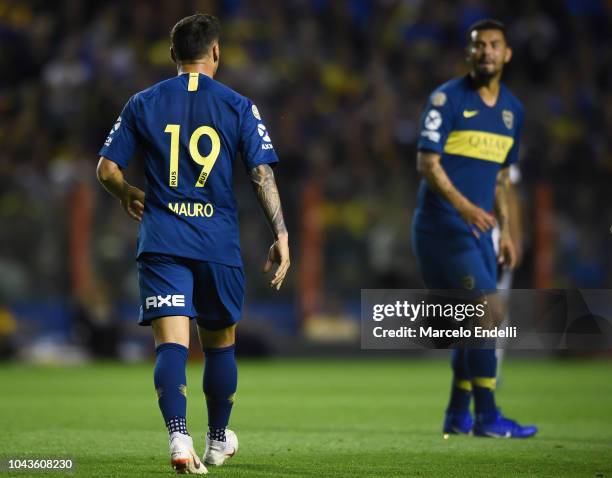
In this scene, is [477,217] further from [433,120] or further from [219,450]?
[219,450]

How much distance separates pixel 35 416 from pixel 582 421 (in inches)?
158

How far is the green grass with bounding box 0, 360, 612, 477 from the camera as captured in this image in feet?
19.9

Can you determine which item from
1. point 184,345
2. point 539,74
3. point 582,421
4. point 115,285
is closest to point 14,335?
point 115,285

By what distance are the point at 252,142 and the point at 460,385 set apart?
111 inches

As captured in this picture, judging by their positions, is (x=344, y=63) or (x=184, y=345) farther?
(x=344, y=63)

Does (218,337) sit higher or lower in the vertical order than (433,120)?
lower

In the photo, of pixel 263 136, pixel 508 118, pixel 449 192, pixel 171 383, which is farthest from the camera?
pixel 508 118

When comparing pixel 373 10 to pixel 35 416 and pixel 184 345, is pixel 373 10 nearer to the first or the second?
pixel 35 416

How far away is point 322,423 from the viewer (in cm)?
873

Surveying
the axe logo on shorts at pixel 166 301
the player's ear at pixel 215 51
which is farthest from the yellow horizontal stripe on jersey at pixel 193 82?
the axe logo on shorts at pixel 166 301

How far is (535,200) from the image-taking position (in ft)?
57.1

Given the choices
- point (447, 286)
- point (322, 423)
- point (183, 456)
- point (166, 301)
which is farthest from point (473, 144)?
point (183, 456)

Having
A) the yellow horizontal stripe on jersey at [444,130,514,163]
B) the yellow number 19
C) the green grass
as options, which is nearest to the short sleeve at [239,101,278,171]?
the yellow number 19

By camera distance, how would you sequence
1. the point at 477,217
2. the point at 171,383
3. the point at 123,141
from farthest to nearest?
the point at 477,217 < the point at 123,141 < the point at 171,383
